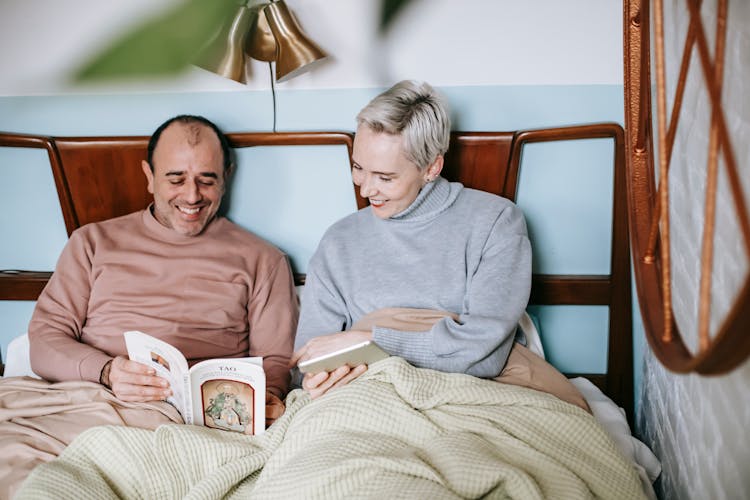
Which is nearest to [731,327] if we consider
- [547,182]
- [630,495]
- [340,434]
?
[630,495]

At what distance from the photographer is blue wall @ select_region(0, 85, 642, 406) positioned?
1.91 m

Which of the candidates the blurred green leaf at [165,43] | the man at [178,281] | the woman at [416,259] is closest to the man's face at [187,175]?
the man at [178,281]

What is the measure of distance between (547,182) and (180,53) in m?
1.11

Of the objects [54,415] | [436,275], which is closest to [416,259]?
[436,275]

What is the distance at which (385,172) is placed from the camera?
5.45 feet

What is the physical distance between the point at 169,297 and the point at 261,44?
733 mm

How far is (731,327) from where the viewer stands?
719 millimetres

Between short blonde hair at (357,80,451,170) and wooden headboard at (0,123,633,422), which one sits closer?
short blonde hair at (357,80,451,170)

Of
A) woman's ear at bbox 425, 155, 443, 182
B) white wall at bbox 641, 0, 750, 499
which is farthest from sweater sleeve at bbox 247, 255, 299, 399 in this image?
white wall at bbox 641, 0, 750, 499

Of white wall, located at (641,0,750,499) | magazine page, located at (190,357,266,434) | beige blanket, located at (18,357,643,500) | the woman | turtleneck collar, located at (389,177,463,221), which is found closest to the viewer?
white wall, located at (641,0,750,499)

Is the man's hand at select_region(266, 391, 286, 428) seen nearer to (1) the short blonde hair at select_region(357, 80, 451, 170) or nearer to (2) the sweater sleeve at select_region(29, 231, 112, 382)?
(2) the sweater sleeve at select_region(29, 231, 112, 382)

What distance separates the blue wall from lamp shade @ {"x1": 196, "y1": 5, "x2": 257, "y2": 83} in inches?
6.0

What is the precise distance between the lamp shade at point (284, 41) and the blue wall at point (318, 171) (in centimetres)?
16

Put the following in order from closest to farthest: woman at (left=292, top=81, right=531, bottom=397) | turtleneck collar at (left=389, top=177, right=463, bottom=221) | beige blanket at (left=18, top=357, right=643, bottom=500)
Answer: beige blanket at (left=18, top=357, right=643, bottom=500) < woman at (left=292, top=81, right=531, bottom=397) < turtleneck collar at (left=389, top=177, right=463, bottom=221)
